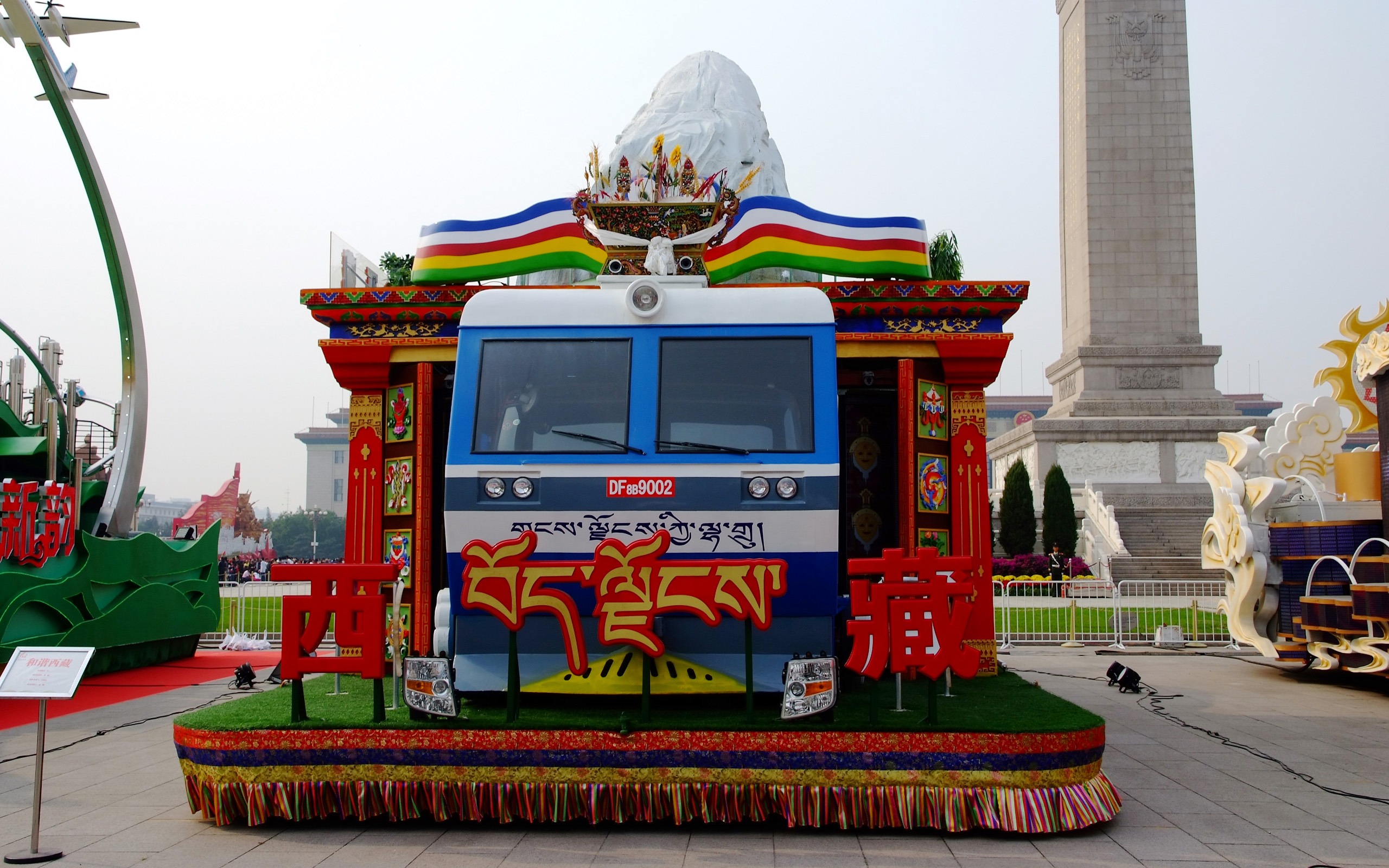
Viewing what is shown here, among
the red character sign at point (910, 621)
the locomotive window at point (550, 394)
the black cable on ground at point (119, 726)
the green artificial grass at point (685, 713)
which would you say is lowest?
the black cable on ground at point (119, 726)

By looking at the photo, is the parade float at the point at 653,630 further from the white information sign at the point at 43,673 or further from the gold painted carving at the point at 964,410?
the gold painted carving at the point at 964,410

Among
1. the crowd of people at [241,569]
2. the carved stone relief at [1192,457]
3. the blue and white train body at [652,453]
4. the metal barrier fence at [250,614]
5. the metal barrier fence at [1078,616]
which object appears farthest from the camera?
the carved stone relief at [1192,457]

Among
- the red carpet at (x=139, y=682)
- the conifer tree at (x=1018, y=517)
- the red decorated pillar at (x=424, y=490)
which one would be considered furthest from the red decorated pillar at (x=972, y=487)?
the conifer tree at (x=1018, y=517)

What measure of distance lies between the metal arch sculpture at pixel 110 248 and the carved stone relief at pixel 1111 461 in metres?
28.0

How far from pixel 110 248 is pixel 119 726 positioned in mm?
7231

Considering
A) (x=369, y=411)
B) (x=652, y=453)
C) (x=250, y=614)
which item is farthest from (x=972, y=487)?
(x=250, y=614)

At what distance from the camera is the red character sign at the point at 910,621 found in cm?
578

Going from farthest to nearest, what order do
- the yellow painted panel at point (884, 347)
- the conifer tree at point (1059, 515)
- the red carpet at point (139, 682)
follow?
the conifer tree at point (1059, 515) < the red carpet at point (139, 682) < the yellow painted panel at point (884, 347)

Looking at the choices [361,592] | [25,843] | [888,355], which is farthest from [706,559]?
[25,843]

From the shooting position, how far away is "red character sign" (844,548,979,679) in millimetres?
5777

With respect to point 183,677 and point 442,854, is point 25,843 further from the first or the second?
point 183,677

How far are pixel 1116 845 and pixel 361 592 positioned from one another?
4.22 m

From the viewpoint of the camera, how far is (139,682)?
12.9m

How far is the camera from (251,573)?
29.2m
